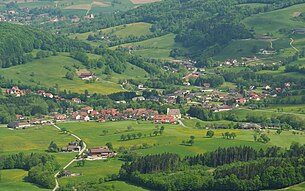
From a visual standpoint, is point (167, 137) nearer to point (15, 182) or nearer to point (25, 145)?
point (25, 145)

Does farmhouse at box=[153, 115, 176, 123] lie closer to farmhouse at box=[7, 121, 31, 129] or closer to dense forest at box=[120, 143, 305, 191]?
farmhouse at box=[7, 121, 31, 129]

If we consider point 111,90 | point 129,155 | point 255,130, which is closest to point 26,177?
point 129,155

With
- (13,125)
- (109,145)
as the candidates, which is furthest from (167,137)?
(13,125)

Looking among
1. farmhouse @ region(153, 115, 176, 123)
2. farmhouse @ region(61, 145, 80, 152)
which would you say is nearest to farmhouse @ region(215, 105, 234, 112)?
farmhouse @ region(153, 115, 176, 123)

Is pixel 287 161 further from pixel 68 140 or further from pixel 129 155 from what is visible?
pixel 68 140

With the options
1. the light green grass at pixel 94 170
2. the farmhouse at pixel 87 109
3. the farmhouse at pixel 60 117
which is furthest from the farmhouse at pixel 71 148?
the farmhouse at pixel 87 109

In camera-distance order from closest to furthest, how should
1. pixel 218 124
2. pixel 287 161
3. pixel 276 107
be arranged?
pixel 287 161, pixel 218 124, pixel 276 107
